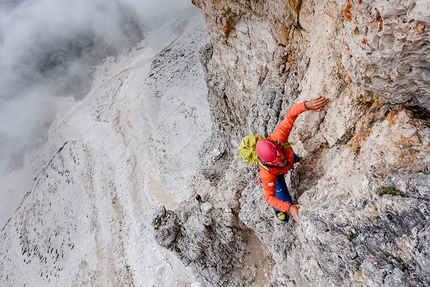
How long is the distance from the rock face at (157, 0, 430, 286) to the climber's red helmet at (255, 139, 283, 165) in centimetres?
160

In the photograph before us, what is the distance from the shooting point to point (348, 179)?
21.3 ft

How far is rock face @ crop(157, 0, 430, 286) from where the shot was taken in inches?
179

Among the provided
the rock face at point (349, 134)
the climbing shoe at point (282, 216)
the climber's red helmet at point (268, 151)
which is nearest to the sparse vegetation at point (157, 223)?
the rock face at point (349, 134)

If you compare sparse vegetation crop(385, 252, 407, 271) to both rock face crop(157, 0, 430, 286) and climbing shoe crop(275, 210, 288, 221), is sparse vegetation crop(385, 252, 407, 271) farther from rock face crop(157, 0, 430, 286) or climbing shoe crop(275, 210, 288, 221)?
climbing shoe crop(275, 210, 288, 221)

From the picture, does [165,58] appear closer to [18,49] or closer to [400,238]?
[400,238]

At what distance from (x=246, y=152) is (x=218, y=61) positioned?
11.9 m

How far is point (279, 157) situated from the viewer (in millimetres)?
7312

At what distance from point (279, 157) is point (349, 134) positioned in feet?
6.55

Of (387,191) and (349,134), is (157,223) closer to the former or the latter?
(349,134)

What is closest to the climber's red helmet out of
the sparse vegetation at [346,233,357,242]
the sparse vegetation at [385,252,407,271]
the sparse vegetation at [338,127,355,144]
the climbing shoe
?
the sparse vegetation at [338,127,355,144]

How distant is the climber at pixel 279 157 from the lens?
23.6 ft

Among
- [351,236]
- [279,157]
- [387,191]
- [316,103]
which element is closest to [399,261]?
[351,236]

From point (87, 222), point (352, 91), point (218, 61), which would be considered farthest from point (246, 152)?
point (87, 222)

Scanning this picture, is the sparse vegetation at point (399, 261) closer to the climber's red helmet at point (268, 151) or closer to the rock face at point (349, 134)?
the rock face at point (349, 134)
